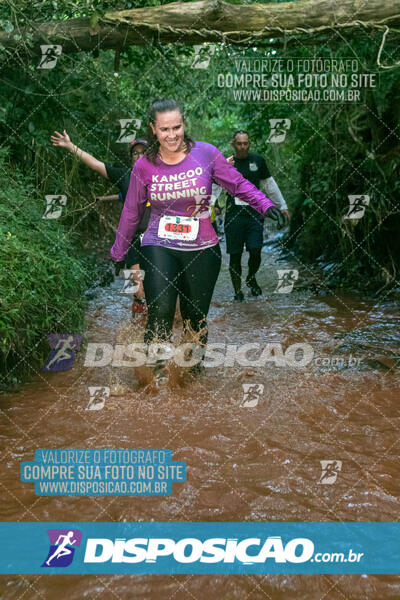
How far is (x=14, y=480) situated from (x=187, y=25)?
4.02m

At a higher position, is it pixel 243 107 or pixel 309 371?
pixel 243 107

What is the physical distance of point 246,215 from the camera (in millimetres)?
6984

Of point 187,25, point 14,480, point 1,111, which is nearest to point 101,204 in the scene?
point 1,111

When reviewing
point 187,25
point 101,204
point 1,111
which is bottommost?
point 101,204

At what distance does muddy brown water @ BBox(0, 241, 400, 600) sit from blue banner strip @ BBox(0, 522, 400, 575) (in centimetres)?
5

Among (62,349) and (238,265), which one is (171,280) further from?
(238,265)

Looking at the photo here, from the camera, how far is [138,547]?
2287 mm

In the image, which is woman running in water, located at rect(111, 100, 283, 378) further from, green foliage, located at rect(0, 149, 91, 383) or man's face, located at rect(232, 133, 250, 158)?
man's face, located at rect(232, 133, 250, 158)

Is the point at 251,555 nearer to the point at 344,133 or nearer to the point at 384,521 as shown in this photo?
the point at 384,521

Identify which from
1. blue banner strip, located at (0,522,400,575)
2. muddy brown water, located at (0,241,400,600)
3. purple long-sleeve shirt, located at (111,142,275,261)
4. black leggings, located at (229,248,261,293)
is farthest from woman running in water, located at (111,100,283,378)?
black leggings, located at (229,248,261,293)

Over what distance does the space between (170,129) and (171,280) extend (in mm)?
930

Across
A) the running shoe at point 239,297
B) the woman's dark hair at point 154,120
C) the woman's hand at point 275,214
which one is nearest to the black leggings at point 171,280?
the woman's hand at point 275,214

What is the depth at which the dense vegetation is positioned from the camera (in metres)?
4.28

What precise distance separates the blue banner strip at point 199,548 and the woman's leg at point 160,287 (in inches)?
60.7
